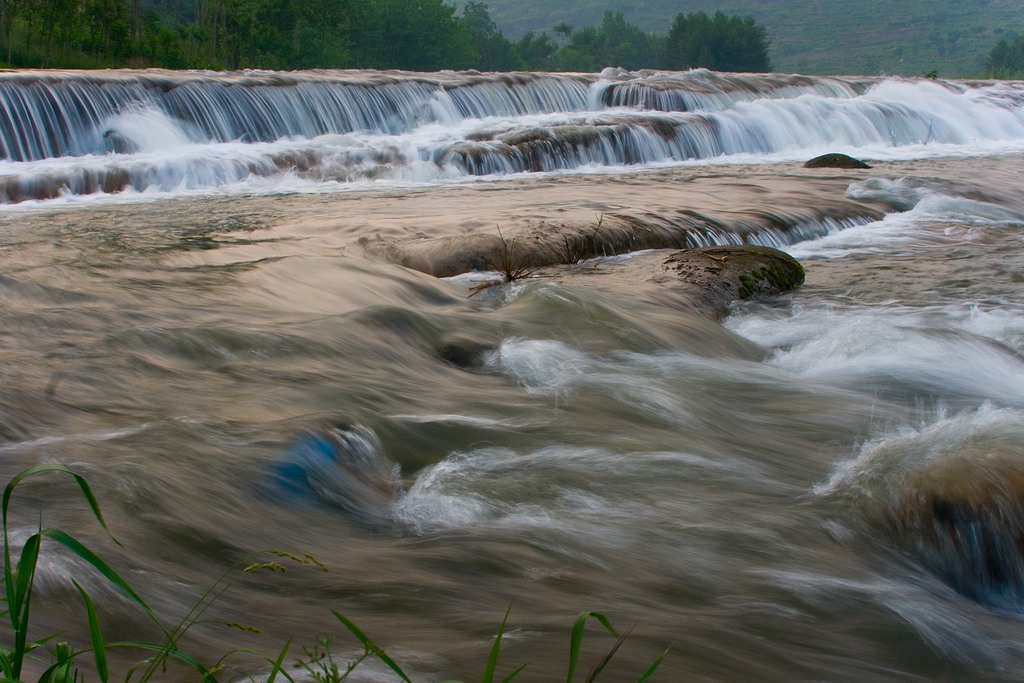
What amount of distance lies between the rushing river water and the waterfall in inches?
184

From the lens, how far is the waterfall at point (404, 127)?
15062 millimetres

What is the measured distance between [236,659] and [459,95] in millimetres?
21539

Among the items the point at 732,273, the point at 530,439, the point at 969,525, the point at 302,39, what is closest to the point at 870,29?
the point at 302,39

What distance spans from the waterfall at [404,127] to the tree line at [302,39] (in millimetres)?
13446

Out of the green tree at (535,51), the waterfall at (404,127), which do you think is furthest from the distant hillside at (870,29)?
the waterfall at (404,127)

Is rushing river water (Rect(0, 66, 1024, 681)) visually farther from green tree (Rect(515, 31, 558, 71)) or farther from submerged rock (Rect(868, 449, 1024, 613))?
green tree (Rect(515, 31, 558, 71))

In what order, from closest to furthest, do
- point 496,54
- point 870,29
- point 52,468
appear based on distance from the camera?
point 52,468 → point 496,54 → point 870,29

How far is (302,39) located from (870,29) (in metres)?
100

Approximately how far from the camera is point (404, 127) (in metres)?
21.2

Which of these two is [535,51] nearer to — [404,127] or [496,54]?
[496,54]

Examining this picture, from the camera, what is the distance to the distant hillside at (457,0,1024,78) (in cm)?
11888

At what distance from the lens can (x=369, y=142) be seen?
17.7m

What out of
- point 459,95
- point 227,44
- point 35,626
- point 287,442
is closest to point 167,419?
point 287,442

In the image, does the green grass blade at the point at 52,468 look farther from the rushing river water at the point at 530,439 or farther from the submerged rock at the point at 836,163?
the submerged rock at the point at 836,163
